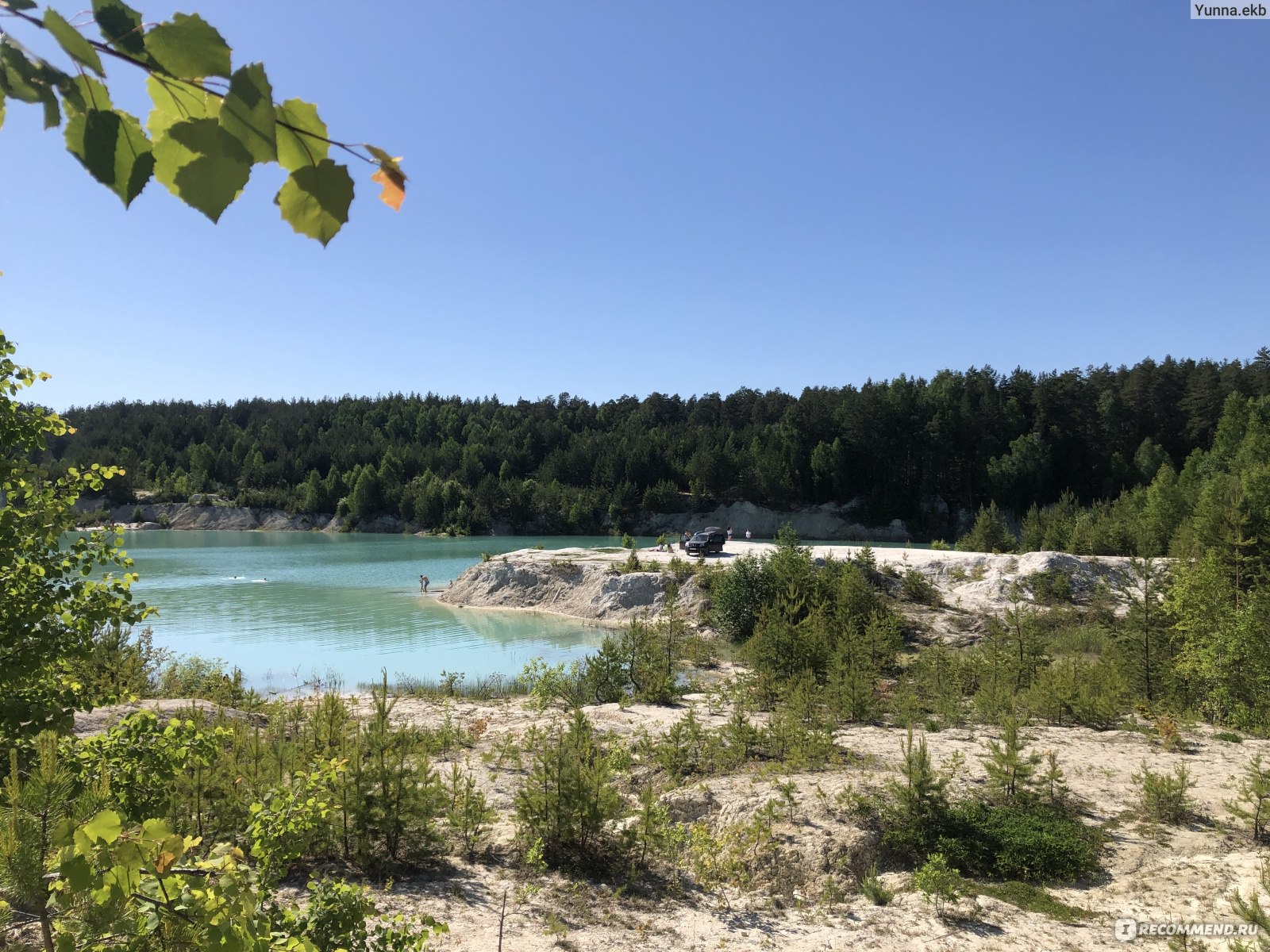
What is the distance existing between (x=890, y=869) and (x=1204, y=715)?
948 centimetres

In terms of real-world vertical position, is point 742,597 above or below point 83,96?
below

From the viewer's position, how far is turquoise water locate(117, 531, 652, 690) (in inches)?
879

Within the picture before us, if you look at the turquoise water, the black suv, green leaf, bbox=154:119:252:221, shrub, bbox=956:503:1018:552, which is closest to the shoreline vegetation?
green leaf, bbox=154:119:252:221

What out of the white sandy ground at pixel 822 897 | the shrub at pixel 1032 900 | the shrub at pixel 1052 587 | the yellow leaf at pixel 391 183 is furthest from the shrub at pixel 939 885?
the shrub at pixel 1052 587

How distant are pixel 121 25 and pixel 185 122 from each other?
15cm

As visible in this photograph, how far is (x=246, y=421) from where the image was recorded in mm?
164250

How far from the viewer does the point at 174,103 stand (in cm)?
106

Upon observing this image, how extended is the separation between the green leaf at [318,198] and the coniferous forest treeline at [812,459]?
7380 cm

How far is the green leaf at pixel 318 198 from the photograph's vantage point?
1.11 meters

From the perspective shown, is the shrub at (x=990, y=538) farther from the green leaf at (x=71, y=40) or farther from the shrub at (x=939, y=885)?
the green leaf at (x=71, y=40)

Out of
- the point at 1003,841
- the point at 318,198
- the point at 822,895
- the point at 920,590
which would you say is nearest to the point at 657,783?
the point at 822,895

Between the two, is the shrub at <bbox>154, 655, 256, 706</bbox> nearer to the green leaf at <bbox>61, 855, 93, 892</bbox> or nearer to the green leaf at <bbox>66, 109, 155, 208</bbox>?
the green leaf at <bbox>61, 855, 93, 892</bbox>

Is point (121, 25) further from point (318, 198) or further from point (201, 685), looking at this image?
point (201, 685)

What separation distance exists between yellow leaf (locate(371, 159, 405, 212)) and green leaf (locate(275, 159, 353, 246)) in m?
0.05
